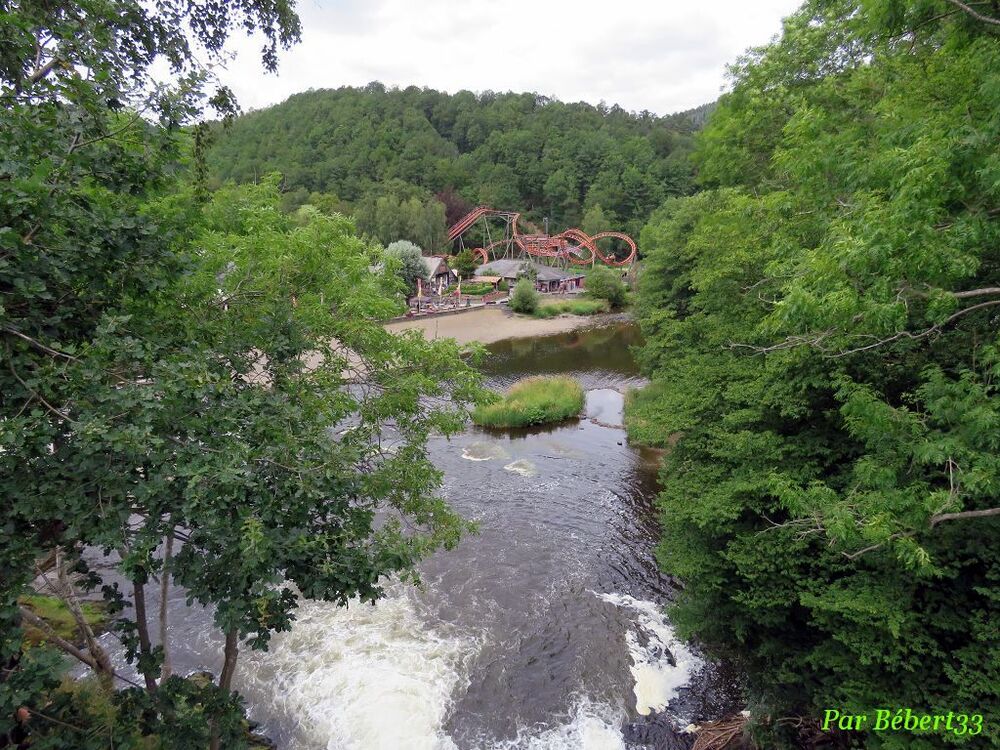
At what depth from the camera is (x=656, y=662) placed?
10875 mm

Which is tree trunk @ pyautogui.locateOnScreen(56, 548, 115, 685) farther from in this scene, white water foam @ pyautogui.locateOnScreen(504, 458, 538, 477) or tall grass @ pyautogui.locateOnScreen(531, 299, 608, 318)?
tall grass @ pyautogui.locateOnScreen(531, 299, 608, 318)

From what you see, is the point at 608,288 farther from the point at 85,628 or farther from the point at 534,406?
the point at 85,628

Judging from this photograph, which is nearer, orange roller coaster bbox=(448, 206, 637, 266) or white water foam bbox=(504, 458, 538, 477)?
white water foam bbox=(504, 458, 538, 477)

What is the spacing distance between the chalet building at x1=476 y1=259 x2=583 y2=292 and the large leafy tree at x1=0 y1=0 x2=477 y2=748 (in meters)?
51.8

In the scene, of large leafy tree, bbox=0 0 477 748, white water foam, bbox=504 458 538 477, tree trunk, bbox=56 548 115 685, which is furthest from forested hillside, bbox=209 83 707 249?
large leafy tree, bbox=0 0 477 748

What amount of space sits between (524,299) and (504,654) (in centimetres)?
3886

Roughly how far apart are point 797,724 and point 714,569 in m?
2.43

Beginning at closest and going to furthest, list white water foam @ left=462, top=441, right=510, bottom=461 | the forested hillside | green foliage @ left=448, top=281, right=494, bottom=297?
white water foam @ left=462, top=441, right=510, bottom=461
green foliage @ left=448, top=281, right=494, bottom=297
the forested hillside

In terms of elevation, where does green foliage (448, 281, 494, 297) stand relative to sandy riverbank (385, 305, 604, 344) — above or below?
above

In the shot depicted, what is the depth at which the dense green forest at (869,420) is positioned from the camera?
528 centimetres

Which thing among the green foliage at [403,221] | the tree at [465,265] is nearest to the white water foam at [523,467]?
the tree at [465,265]

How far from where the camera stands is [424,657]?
11.1 meters

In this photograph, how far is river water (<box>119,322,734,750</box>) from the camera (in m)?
9.58

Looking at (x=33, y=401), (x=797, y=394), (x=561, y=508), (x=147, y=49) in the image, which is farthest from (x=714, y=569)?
(x=147, y=49)
